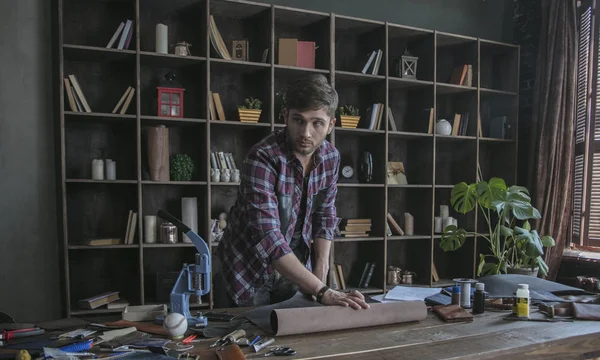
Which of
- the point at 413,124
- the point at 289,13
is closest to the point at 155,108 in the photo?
the point at 289,13

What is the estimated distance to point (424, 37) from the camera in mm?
4336

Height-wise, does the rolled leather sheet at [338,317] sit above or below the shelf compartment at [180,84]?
below

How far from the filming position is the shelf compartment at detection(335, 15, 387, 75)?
4.07m

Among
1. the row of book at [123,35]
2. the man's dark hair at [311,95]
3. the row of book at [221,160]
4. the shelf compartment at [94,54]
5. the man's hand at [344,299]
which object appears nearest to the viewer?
the man's hand at [344,299]

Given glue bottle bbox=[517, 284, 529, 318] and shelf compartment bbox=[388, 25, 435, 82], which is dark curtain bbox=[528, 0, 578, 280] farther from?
glue bottle bbox=[517, 284, 529, 318]

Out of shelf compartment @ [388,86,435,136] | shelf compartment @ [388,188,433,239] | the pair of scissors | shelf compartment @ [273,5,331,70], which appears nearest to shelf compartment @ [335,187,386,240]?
shelf compartment @ [388,188,433,239]

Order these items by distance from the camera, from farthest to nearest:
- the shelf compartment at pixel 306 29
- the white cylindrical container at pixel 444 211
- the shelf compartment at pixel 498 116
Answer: the shelf compartment at pixel 498 116
the white cylindrical container at pixel 444 211
the shelf compartment at pixel 306 29

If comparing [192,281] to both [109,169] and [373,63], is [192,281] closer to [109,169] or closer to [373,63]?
[109,169]

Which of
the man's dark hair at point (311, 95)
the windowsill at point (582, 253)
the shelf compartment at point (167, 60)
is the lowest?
the windowsill at point (582, 253)

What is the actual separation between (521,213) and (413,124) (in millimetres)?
1302

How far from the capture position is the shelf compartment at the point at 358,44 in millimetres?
4074

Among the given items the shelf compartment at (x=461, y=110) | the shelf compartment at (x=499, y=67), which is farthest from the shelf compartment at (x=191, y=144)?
the shelf compartment at (x=499, y=67)

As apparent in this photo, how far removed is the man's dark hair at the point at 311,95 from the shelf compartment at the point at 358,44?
240 cm

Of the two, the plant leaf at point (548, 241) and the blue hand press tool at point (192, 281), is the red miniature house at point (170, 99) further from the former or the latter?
the plant leaf at point (548, 241)
